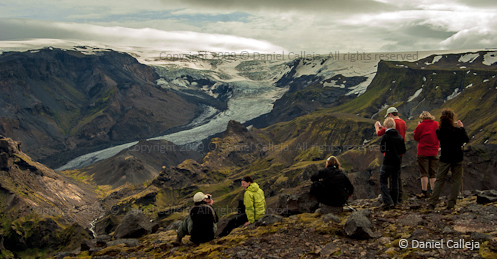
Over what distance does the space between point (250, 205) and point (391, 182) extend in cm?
856

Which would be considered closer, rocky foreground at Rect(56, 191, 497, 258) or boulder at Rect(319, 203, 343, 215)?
A: rocky foreground at Rect(56, 191, 497, 258)

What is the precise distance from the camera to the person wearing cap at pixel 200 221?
20328 millimetres

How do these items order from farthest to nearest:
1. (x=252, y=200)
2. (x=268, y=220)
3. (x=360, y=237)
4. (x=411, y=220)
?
(x=252, y=200) → (x=268, y=220) → (x=411, y=220) → (x=360, y=237)

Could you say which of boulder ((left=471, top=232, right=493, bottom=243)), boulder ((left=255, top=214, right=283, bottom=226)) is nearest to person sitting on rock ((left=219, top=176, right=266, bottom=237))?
boulder ((left=255, top=214, right=283, bottom=226))

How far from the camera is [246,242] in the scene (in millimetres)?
19328

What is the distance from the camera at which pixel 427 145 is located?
71.9 feet

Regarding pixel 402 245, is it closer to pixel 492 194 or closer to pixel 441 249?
pixel 441 249

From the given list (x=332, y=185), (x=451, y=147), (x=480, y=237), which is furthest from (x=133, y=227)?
(x=480, y=237)

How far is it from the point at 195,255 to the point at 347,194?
9.17 m

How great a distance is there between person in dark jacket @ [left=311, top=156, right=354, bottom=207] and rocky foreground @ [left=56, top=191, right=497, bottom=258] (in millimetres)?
925

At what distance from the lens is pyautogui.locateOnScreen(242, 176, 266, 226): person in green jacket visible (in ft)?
74.2

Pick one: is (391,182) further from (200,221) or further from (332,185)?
(200,221)

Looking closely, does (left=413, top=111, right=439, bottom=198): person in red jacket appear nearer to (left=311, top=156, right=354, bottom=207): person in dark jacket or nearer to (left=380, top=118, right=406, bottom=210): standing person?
(left=380, top=118, right=406, bottom=210): standing person

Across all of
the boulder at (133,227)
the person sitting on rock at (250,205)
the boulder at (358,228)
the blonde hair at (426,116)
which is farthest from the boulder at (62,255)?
the blonde hair at (426,116)
